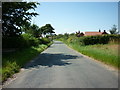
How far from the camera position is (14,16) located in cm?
2189

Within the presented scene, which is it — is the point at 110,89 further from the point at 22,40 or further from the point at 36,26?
the point at 36,26

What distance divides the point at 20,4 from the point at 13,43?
27.6 ft

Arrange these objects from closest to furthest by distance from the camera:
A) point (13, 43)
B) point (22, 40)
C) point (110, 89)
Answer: point (110, 89)
point (13, 43)
point (22, 40)

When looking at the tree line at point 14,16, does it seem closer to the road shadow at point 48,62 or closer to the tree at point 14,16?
the tree at point 14,16

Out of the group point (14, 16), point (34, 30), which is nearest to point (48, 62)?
point (14, 16)

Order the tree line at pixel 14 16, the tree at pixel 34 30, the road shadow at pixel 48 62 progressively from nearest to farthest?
the road shadow at pixel 48 62, the tree line at pixel 14 16, the tree at pixel 34 30

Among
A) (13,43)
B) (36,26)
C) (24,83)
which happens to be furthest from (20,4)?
(36,26)

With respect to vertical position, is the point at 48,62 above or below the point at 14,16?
below

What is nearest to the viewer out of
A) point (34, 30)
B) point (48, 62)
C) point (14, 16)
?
point (48, 62)

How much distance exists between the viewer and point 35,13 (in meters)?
23.6

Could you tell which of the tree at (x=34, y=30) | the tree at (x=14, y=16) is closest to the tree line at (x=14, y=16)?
the tree at (x=14, y=16)

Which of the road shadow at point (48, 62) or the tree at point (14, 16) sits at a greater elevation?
the tree at point (14, 16)

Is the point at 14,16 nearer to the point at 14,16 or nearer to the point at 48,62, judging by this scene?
the point at 14,16

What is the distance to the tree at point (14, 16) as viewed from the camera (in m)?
20.7
